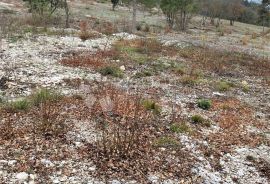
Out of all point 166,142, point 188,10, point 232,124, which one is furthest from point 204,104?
point 188,10

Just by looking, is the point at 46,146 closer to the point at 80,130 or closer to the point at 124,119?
the point at 80,130

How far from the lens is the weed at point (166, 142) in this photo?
40.3 feet

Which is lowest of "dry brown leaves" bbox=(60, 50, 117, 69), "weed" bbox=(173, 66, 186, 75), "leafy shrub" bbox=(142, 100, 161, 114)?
"leafy shrub" bbox=(142, 100, 161, 114)

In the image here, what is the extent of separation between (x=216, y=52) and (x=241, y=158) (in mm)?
21322

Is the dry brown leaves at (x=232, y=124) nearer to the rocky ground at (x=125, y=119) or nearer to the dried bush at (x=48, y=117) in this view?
the rocky ground at (x=125, y=119)

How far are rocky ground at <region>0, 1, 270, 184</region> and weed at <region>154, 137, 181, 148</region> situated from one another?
38mm

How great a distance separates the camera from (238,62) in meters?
29.9

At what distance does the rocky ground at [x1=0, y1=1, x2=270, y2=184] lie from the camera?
34.9 feet

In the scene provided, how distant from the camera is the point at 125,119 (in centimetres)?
1382

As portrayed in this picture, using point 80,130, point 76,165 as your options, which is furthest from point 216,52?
point 76,165

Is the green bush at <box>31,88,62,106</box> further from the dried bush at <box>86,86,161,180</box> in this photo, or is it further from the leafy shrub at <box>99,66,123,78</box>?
the leafy shrub at <box>99,66,123,78</box>

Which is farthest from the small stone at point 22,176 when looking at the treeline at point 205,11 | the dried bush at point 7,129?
Result: the treeline at point 205,11

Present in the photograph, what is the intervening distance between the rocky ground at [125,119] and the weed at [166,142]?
0.04 m

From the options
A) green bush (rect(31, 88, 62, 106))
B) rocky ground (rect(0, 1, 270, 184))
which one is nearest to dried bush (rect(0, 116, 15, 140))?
rocky ground (rect(0, 1, 270, 184))
